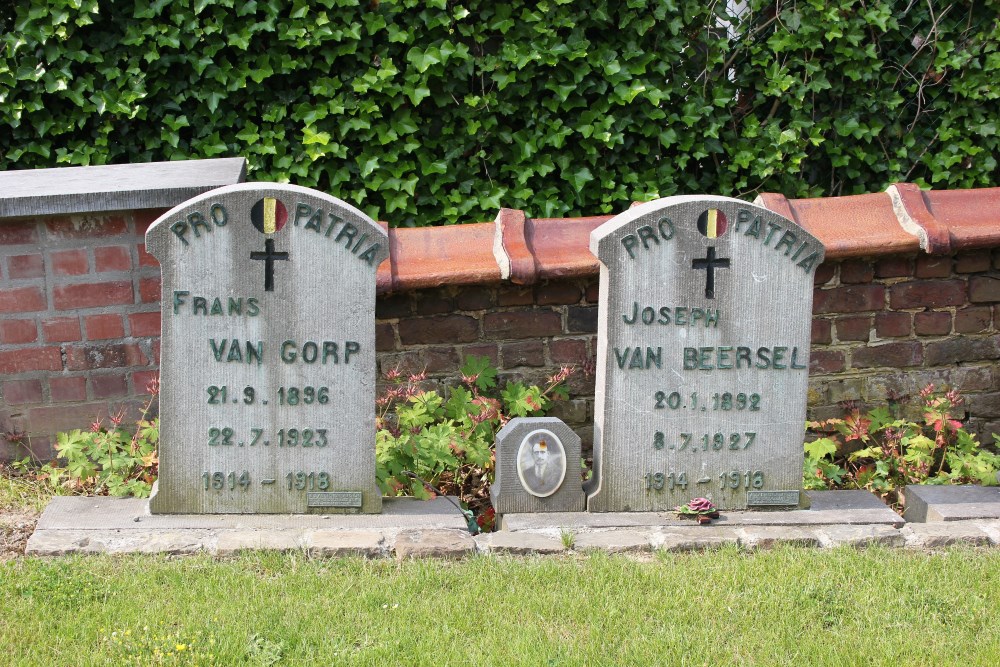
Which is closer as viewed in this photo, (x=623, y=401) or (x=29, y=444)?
(x=623, y=401)

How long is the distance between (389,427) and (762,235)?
1725 mm

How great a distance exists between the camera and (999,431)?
514 centimetres

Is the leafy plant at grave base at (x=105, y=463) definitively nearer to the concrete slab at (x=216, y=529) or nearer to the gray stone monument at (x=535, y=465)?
the concrete slab at (x=216, y=529)

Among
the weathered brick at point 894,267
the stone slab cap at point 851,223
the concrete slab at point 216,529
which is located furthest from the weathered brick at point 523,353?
the weathered brick at point 894,267

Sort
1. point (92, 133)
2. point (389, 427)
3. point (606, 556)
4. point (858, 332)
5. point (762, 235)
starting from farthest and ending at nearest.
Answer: point (92, 133) < point (858, 332) < point (389, 427) < point (762, 235) < point (606, 556)

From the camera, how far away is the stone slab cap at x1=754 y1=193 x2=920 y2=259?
15.4 ft

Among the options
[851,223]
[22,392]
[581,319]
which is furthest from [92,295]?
[851,223]

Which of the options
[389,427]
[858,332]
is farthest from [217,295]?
[858,332]

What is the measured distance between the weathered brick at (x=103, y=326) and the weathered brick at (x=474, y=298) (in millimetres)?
1391

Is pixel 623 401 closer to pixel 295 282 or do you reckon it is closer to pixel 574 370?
pixel 574 370

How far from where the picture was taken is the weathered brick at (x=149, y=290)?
440 centimetres

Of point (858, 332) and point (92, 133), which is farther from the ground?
point (92, 133)

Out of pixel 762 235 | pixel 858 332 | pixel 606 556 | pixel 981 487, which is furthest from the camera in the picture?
pixel 858 332

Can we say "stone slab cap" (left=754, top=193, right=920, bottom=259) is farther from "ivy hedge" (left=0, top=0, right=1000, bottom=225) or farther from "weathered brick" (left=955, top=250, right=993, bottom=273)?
"ivy hedge" (left=0, top=0, right=1000, bottom=225)
